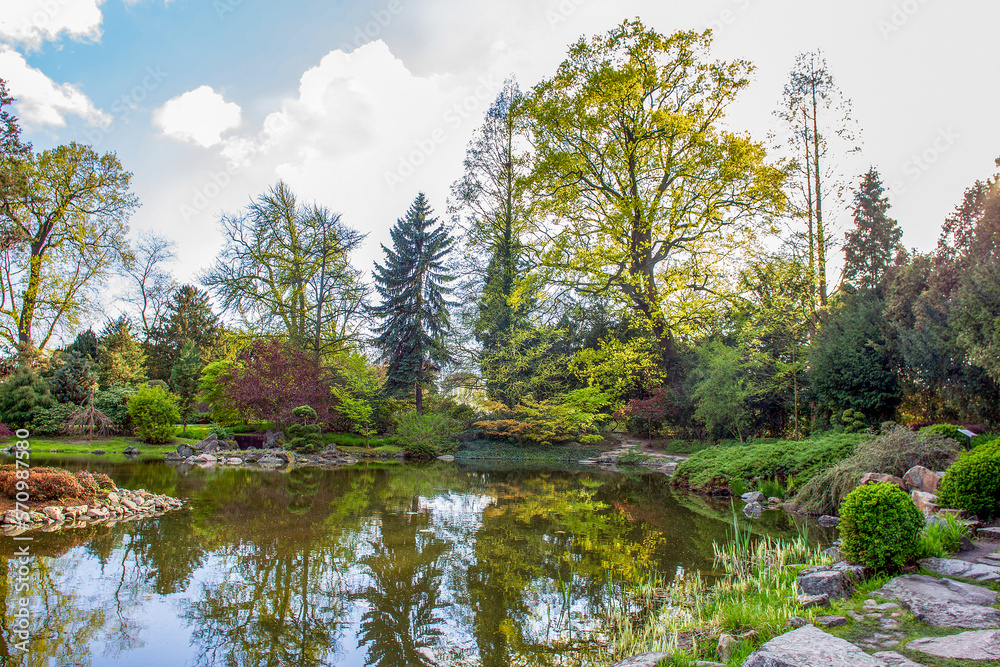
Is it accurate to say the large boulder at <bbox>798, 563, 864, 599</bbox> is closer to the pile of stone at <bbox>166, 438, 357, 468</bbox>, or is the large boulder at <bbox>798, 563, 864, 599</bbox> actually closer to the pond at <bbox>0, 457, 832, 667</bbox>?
the pond at <bbox>0, 457, 832, 667</bbox>

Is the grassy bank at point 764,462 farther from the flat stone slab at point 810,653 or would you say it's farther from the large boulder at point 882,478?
the flat stone slab at point 810,653

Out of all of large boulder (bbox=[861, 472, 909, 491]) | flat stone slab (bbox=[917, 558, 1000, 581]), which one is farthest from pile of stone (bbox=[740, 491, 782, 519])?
flat stone slab (bbox=[917, 558, 1000, 581])

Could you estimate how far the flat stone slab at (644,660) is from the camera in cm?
253

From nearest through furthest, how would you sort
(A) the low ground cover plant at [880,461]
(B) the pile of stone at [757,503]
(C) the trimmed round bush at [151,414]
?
(A) the low ground cover plant at [880,461], (B) the pile of stone at [757,503], (C) the trimmed round bush at [151,414]

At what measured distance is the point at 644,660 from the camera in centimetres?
257

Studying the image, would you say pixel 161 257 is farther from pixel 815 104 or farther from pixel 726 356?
pixel 815 104

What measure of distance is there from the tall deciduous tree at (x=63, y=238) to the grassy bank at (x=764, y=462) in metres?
17.7

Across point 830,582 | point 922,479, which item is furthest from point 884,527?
point 922,479

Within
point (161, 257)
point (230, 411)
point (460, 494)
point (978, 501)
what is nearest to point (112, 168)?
point (230, 411)

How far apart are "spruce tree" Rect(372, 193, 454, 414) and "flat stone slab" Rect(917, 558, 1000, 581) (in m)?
18.7

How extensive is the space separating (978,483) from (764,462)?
15.5 feet

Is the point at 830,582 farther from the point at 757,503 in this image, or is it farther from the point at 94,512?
the point at 94,512

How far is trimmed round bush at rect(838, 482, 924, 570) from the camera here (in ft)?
11.9

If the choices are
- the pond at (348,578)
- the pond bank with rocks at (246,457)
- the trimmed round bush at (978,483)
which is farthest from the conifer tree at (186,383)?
the trimmed round bush at (978,483)
